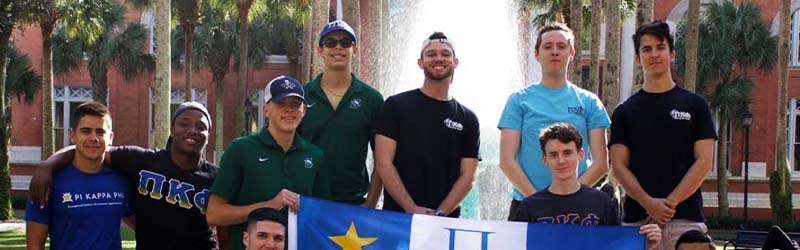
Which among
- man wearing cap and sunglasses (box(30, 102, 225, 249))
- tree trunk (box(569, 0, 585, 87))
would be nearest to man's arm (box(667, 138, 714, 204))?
man wearing cap and sunglasses (box(30, 102, 225, 249))

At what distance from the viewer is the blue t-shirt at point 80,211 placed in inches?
210

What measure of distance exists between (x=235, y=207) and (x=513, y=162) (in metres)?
1.69

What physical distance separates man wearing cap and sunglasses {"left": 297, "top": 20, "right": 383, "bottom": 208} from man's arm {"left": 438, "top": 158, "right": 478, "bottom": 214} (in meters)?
0.51

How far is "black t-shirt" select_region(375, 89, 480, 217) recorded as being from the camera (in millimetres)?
5590

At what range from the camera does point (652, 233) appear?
5.03 m

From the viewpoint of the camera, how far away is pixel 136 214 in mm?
5590

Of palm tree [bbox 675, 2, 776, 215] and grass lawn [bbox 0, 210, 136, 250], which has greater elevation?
palm tree [bbox 675, 2, 776, 215]

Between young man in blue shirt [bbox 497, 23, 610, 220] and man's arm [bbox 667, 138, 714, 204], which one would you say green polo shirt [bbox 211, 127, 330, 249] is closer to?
young man in blue shirt [bbox 497, 23, 610, 220]

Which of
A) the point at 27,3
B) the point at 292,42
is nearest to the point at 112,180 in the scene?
the point at 27,3

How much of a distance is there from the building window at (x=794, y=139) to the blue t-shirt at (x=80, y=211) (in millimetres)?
34846

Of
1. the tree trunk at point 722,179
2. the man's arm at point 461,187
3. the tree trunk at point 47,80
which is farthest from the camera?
the tree trunk at point 722,179

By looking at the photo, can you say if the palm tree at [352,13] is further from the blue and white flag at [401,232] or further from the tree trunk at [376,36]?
the blue and white flag at [401,232]

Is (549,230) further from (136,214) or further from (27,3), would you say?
(27,3)

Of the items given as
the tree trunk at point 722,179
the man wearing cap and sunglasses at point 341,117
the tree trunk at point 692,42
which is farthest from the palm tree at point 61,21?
the man wearing cap and sunglasses at point 341,117
